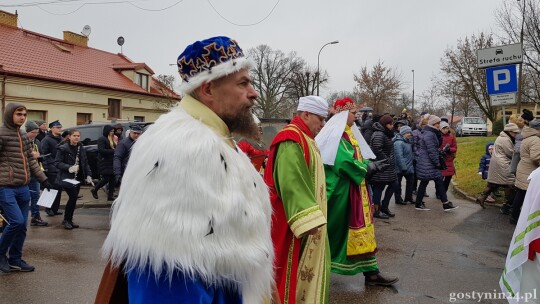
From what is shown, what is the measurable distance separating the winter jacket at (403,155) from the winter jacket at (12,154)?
7.36 meters

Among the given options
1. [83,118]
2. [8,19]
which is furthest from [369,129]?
[8,19]

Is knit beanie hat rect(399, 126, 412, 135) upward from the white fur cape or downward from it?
upward

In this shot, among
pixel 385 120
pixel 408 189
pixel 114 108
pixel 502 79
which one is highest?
pixel 114 108

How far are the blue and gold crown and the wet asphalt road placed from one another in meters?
3.44

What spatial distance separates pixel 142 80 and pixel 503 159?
1096 inches

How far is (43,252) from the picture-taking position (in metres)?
6.55

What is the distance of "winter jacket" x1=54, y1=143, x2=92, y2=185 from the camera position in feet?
27.2

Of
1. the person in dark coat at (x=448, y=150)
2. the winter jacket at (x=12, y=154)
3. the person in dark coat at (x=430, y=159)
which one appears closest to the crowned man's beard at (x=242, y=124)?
the winter jacket at (x=12, y=154)

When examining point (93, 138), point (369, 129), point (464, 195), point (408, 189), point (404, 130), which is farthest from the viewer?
point (93, 138)

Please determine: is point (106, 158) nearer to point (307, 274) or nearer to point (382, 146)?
point (382, 146)

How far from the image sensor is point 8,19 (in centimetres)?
2675

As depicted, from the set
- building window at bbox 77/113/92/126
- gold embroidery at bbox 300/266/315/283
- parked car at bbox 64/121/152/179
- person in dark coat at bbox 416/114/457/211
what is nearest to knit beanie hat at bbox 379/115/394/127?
person in dark coat at bbox 416/114/457/211

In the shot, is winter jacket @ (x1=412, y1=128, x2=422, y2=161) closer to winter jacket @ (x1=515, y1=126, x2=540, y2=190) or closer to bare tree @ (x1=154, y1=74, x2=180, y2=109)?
winter jacket @ (x1=515, y1=126, x2=540, y2=190)

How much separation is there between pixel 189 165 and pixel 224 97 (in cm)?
→ 42
